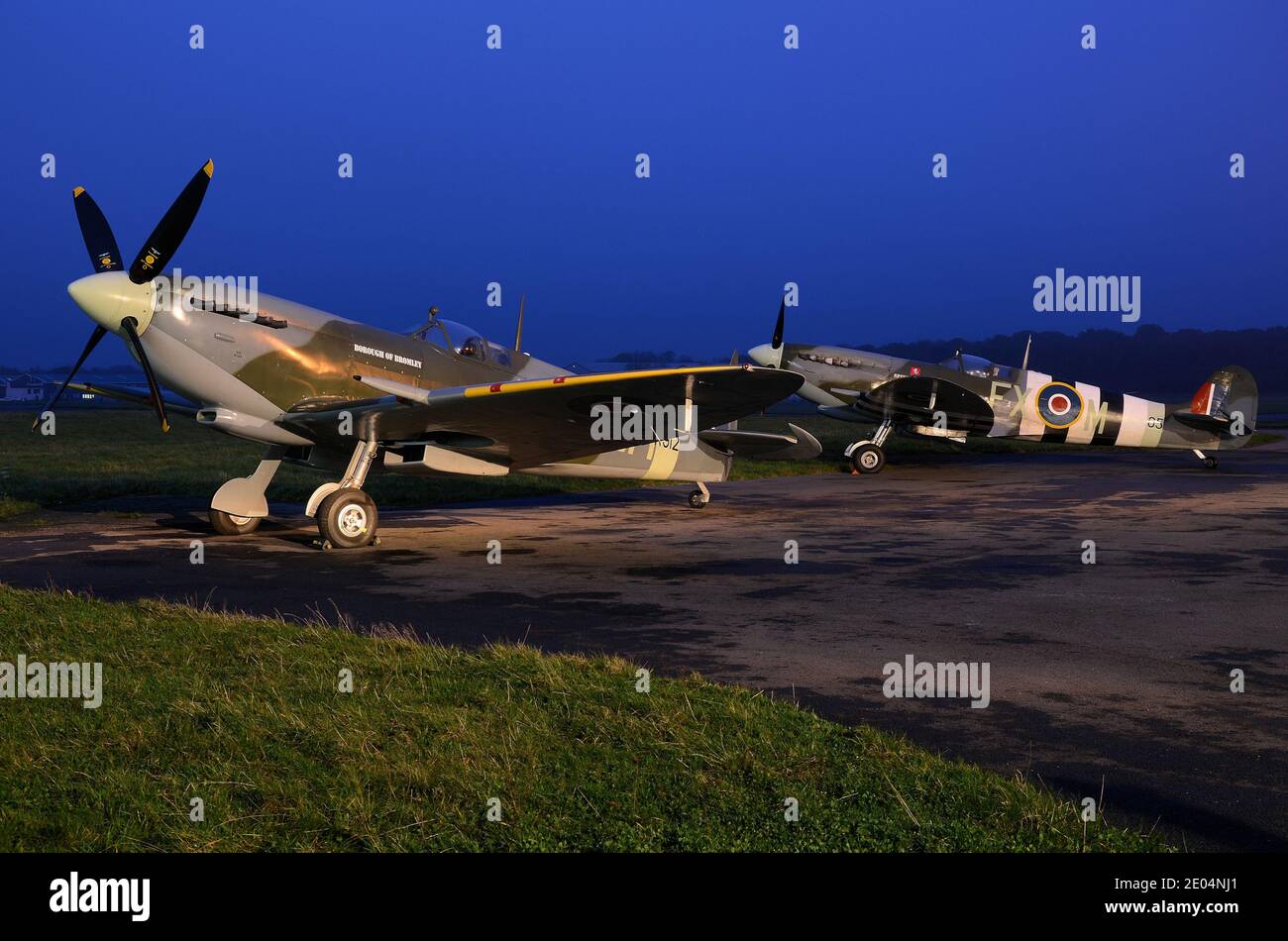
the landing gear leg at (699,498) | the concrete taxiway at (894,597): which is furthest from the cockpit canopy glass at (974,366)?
the landing gear leg at (699,498)

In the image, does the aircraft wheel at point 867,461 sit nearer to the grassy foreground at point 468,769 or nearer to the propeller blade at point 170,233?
the propeller blade at point 170,233

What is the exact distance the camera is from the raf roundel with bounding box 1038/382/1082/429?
2528cm

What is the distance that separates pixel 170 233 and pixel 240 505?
3.29 meters

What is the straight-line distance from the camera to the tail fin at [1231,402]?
26516mm

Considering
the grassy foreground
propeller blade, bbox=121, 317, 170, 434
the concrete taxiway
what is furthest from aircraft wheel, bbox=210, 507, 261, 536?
the grassy foreground

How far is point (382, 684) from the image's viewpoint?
5918mm

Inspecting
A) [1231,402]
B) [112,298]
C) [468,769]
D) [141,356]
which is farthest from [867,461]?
[468,769]

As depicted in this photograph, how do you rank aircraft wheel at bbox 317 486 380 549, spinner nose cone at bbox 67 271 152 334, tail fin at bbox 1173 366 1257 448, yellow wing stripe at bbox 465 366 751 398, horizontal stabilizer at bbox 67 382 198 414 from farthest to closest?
tail fin at bbox 1173 366 1257 448, horizontal stabilizer at bbox 67 382 198 414, aircraft wheel at bbox 317 486 380 549, spinner nose cone at bbox 67 271 152 334, yellow wing stripe at bbox 465 366 751 398

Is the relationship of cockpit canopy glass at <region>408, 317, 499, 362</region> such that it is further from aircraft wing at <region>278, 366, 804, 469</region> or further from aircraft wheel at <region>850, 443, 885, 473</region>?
aircraft wheel at <region>850, 443, 885, 473</region>

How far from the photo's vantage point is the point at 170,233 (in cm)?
1116

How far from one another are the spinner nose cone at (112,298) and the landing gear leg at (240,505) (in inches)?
89.6

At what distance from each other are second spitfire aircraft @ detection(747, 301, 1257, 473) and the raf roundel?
2 cm

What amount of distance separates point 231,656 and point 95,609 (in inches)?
80.8

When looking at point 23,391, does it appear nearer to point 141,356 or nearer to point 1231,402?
point 1231,402
